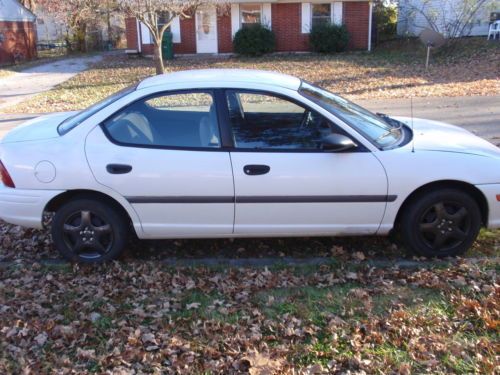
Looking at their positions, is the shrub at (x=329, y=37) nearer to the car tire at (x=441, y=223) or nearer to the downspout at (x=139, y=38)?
the downspout at (x=139, y=38)

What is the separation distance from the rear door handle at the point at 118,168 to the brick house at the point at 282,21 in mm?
23687

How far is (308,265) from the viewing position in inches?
179

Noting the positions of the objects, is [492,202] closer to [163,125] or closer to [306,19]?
[163,125]

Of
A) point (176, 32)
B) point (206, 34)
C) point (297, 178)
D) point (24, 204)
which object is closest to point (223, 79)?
point (297, 178)

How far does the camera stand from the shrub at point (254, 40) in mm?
25719

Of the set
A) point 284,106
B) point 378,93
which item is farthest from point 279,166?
point 378,93

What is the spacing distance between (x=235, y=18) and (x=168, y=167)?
24.4m

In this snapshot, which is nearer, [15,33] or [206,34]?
[206,34]

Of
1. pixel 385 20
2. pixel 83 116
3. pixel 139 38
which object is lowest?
pixel 83 116

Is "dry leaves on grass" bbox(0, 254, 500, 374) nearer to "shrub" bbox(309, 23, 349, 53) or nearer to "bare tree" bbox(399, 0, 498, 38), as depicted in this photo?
"bare tree" bbox(399, 0, 498, 38)

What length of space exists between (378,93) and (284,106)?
33.2ft

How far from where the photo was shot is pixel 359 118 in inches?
183

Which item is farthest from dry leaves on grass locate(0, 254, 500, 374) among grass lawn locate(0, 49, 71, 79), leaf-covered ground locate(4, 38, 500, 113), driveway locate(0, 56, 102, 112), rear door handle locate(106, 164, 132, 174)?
grass lawn locate(0, 49, 71, 79)

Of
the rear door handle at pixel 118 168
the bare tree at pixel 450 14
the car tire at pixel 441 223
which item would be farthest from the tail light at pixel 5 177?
the bare tree at pixel 450 14
